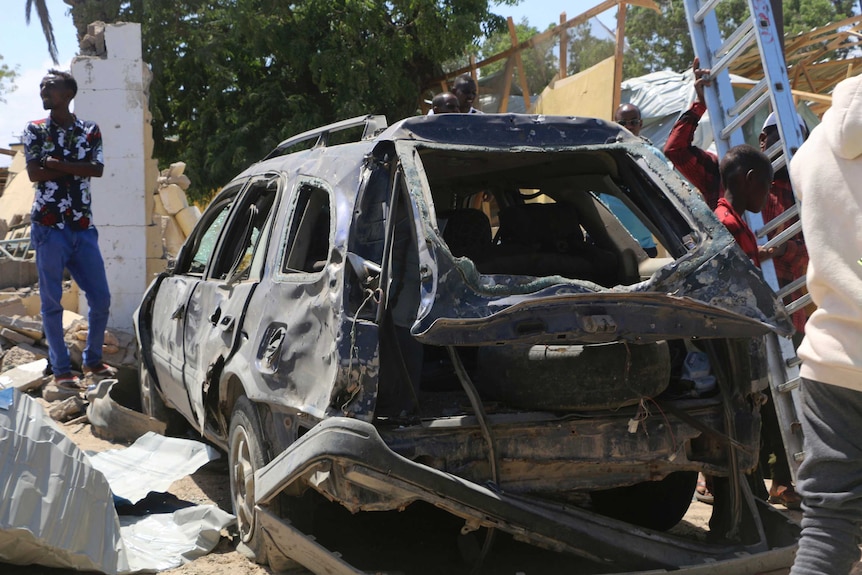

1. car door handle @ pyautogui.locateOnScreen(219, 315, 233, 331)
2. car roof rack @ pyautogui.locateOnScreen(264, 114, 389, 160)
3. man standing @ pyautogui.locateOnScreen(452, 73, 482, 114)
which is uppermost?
man standing @ pyautogui.locateOnScreen(452, 73, 482, 114)

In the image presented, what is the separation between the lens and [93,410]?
657 cm

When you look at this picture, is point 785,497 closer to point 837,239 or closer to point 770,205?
point 770,205

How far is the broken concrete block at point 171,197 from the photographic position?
14031mm

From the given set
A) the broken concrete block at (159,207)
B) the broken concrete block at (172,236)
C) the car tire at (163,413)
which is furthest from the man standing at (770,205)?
the broken concrete block at (159,207)

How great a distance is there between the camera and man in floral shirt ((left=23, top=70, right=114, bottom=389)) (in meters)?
6.81

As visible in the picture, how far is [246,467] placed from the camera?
4035 mm

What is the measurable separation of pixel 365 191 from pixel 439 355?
90 cm

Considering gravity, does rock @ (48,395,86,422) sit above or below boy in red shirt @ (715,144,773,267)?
below

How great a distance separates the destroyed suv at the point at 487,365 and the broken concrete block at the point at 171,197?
10.1 metres

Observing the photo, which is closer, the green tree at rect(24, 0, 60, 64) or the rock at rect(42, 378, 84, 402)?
the rock at rect(42, 378, 84, 402)

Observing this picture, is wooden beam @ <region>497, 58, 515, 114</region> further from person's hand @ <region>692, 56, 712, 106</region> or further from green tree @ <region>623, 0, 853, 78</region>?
green tree @ <region>623, 0, 853, 78</region>

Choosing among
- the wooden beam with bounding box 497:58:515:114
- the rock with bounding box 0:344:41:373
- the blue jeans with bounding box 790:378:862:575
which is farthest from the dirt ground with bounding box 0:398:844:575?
the wooden beam with bounding box 497:58:515:114

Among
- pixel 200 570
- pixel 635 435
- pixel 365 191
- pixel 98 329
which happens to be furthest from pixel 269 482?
pixel 98 329

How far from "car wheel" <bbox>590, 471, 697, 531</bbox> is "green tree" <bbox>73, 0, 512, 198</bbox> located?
1121cm
